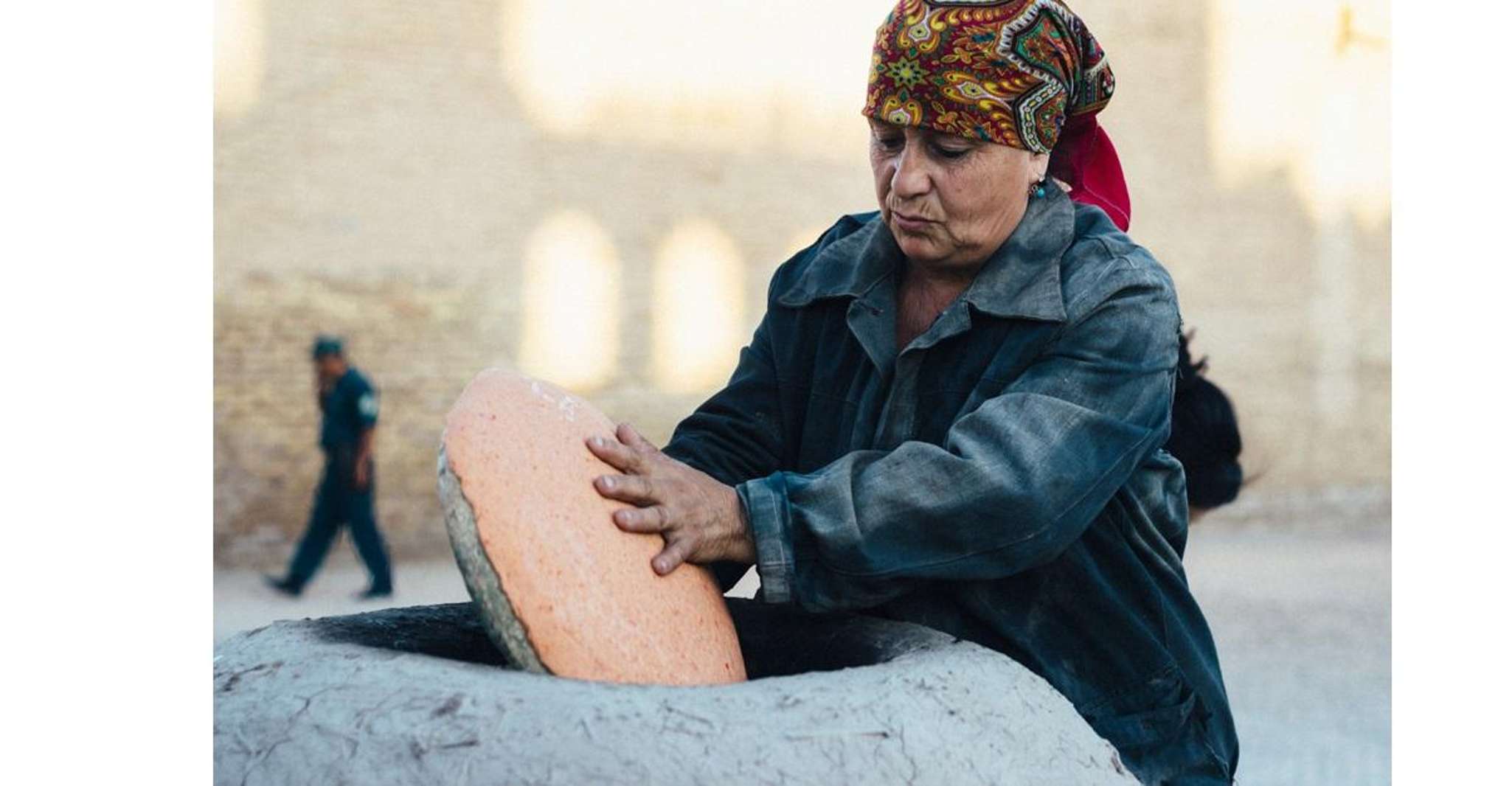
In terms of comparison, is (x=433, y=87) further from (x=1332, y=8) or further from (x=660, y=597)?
(x=660, y=597)

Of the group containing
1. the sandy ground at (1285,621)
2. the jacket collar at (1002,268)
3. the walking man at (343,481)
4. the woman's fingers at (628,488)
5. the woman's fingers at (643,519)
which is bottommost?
the sandy ground at (1285,621)

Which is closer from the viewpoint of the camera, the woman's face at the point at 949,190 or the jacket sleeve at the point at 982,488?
the jacket sleeve at the point at 982,488

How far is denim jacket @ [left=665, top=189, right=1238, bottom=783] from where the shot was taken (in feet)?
7.59

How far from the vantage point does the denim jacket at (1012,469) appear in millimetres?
2314

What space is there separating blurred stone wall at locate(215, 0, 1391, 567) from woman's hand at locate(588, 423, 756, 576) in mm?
8539

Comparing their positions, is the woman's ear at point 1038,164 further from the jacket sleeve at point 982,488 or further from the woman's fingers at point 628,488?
the woman's fingers at point 628,488

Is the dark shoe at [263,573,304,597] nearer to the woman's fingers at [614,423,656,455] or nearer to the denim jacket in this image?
the denim jacket

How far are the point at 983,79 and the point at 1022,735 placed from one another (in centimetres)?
Result: 89

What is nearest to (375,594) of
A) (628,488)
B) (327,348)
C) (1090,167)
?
(327,348)

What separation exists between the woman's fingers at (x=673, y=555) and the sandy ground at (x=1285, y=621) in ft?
12.3

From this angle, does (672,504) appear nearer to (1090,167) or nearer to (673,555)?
(673,555)

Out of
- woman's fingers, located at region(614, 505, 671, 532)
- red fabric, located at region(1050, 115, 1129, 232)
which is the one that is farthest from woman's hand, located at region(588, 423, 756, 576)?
red fabric, located at region(1050, 115, 1129, 232)

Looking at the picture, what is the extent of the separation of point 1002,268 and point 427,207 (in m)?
9.20

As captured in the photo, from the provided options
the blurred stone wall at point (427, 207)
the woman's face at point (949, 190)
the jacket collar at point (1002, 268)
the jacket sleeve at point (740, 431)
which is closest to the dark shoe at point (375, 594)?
the blurred stone wall at point (427, 207)
